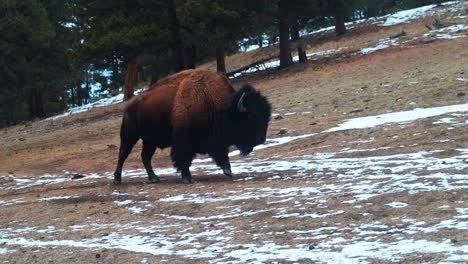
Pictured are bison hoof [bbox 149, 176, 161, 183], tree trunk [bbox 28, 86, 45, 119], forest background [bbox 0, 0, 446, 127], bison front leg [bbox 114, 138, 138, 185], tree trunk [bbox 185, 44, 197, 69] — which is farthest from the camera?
tree trunk [bbox 28, 86, 45, 119]

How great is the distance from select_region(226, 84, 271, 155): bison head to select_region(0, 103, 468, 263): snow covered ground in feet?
2.20

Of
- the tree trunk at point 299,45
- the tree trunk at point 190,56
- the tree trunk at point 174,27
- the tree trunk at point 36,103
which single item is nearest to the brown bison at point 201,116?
the tree trunk at point 174,27

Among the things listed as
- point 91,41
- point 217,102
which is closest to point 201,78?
point 217,102

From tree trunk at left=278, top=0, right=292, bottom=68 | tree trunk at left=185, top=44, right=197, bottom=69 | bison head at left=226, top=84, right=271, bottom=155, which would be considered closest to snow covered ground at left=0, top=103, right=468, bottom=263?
bison head at left=226, top=84, right=271, bottom=155

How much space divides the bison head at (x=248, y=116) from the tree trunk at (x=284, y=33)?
70.3 feet

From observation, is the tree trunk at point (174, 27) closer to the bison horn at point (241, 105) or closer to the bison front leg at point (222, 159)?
the bison front leg at point (222, 159)

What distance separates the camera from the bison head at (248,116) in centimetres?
1250

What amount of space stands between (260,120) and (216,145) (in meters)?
0.97

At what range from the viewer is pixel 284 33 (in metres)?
35.5

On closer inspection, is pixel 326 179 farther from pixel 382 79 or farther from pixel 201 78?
pixel 382 79

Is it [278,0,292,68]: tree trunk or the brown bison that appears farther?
[278,0,292,68]: tree trunk

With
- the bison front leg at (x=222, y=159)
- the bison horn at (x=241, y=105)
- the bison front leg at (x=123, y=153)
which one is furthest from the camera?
the bison front leg at (x=123, y=153)

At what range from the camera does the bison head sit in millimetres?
12500

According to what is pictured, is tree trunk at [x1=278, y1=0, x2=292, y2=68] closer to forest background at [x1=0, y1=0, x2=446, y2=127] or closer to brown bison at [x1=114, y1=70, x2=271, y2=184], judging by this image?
forest background at [x1=0, y1=0, x2=446, y2=127]
